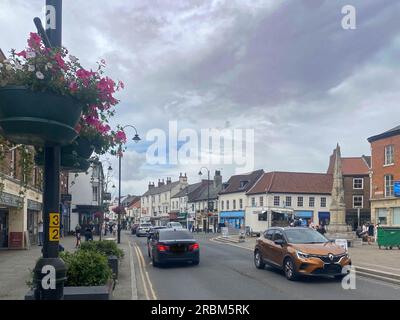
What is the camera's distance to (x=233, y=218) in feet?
242

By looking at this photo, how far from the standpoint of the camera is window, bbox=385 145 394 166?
43.7 m

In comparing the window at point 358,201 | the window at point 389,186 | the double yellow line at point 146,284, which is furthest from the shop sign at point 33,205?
the window at point 358,201

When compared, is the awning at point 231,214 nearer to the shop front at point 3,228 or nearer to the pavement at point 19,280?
the shop front at point 3,228

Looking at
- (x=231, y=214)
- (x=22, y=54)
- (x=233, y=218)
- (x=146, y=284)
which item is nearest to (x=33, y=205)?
(x=146, y=284)

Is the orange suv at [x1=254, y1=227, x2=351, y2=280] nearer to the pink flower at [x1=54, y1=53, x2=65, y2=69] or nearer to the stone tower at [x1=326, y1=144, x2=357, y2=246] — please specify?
the pink flower at [x1=54, y1=53, x2=65, y2=69]

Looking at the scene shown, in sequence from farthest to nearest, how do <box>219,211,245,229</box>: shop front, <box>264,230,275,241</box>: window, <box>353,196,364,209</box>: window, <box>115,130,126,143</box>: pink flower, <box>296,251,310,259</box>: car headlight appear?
<box>219,211,245,229</box>: shop front < <box>353,196,364,209</box>: window < <box>264,230,275,241</box>: window < <box>296,251,310,259</box>: car headlight < <box>115,130,126,143</box>: pink flower

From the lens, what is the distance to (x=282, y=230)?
15336 mm

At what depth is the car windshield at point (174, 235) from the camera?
18594 millimetres

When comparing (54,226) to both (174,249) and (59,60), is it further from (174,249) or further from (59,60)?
(174,249)

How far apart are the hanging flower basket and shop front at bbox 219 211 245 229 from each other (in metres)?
65.7

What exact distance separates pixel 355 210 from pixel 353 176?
15.8ft

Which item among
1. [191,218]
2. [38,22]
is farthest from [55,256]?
[191,218]

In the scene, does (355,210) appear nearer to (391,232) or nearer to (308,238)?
(391,232)

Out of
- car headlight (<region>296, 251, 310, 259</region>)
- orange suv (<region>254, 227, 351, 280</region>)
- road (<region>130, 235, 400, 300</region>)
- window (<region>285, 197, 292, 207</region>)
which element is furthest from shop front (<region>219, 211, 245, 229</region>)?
car headlight (<region>296, 251, 310, 259</region>)
